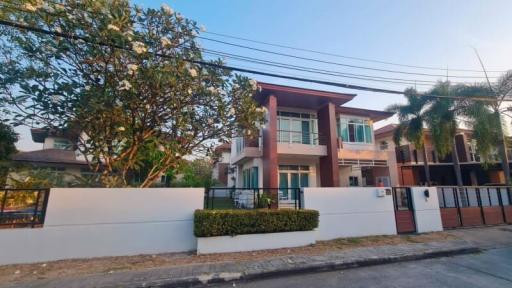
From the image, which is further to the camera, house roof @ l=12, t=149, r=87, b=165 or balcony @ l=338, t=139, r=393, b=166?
house roof @ l=12, t=149, r=87, b=165

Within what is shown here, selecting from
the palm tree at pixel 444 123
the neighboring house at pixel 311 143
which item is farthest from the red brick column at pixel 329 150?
the palm tree at pixel 444 123

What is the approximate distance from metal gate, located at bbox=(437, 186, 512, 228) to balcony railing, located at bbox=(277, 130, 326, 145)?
21.8ft

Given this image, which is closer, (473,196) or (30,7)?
(30,7)

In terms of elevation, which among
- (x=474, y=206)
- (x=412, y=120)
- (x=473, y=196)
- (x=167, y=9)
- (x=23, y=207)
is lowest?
(x=474, y=206)

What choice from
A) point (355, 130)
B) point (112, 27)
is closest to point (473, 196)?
point (355, 130)

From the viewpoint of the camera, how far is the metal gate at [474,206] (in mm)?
9875

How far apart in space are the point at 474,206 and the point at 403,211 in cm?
442

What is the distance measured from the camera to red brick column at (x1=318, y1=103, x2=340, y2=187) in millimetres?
13430

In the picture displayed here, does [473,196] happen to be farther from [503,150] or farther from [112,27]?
[112,27]

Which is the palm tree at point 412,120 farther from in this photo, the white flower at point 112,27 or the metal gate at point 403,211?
the white flower at point 112,27

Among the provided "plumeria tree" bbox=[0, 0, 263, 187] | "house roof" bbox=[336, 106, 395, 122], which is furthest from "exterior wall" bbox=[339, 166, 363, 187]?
"plumeria tree" bbox=[0, 0, 263, 187]

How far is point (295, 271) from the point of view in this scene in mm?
5223

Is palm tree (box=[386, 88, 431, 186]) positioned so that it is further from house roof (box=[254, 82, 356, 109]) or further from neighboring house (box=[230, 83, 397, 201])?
house roof (box=[254, 82, 356, 109])

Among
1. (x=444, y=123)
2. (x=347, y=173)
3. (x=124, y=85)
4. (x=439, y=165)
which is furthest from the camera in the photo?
(x=439, y=165)
